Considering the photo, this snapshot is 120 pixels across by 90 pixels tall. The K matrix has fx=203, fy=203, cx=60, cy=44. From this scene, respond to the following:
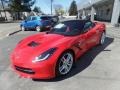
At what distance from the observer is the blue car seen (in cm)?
1778

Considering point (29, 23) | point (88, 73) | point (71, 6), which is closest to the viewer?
point (88, 73)

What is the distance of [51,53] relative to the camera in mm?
4910

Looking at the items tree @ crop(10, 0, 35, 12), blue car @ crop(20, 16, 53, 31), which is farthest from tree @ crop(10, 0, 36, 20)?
blue car @ crop(20, 16, 53, 31)

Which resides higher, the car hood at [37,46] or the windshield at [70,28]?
the windshield at [70,28]

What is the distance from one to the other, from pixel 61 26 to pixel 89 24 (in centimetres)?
109

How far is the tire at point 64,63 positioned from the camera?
5037mm

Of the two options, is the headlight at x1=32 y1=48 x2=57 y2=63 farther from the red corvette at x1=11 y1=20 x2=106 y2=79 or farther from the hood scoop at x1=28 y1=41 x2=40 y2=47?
the hood scoop at x1=28 y1=41 x2=40 y2=47

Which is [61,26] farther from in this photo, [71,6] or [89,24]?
[71,6]

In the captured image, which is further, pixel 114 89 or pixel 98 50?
pixel 98 50

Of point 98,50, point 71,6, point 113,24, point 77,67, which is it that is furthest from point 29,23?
point 71,6

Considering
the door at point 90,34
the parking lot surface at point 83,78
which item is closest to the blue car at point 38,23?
the door at point 90,34

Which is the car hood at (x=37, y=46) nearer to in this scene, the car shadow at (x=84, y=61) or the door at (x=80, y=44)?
the door at (x=80, y=44)

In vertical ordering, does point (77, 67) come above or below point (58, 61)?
below

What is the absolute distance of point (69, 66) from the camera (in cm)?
549
